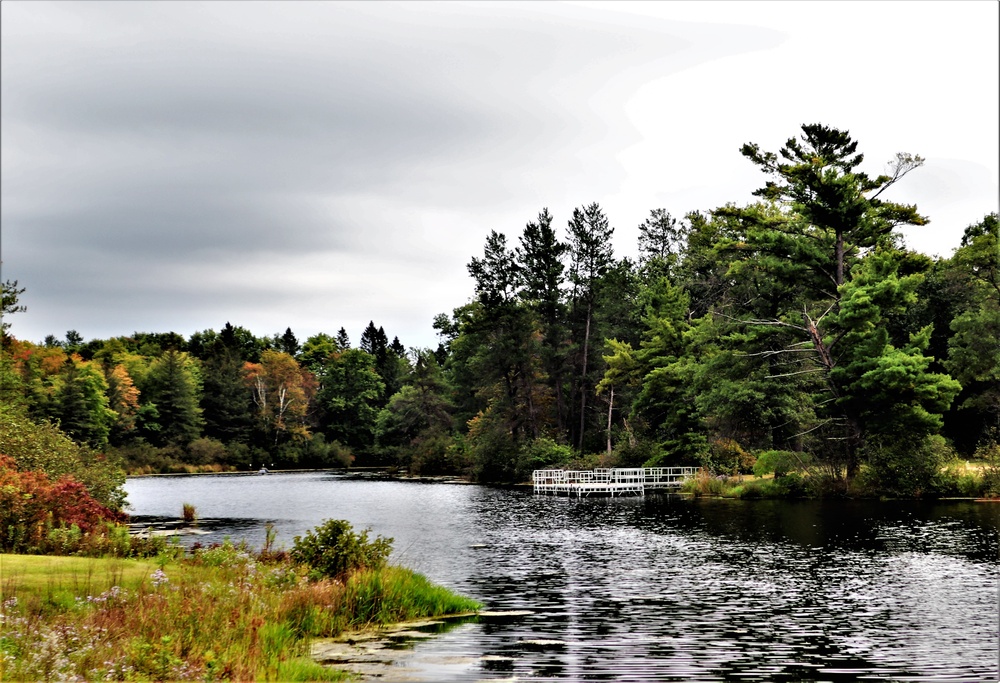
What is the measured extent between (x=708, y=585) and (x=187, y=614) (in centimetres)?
1335

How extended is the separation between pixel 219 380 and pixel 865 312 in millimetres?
90801

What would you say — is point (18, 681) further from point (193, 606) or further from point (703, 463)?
point (703, 463)

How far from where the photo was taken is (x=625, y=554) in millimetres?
26656

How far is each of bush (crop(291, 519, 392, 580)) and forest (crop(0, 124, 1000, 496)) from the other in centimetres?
1531

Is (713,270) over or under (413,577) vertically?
over

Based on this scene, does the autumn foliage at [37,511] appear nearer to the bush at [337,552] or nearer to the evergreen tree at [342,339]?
the bush at [337,552]

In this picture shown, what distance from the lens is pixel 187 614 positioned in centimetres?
1112

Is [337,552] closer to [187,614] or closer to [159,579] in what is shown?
[159,579]

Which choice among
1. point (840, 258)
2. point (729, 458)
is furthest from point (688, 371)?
point (840, 258)

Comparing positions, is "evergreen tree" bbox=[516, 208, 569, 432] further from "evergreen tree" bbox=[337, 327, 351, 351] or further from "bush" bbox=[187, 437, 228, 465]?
"evergreen tree" bbox=[337, 327, 351, 351]

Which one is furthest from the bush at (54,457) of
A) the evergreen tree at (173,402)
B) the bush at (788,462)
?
the evergreen tree at (173,402)

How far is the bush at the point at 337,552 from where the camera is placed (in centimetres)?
1645

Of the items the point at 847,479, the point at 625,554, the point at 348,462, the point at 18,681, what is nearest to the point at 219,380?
the point at 348,462

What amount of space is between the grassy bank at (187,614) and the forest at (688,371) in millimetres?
15363
